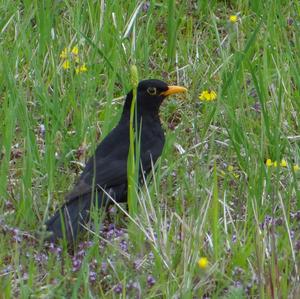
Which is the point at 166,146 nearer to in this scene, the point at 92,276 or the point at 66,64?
the point at 66,64

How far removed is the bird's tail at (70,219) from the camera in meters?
5.00

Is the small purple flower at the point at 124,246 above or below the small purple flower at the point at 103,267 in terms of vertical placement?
below

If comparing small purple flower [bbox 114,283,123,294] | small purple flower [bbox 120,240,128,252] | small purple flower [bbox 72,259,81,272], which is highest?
small purple flower [bbox 114,283,123,294]

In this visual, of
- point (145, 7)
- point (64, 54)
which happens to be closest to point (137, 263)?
point (64, 54)

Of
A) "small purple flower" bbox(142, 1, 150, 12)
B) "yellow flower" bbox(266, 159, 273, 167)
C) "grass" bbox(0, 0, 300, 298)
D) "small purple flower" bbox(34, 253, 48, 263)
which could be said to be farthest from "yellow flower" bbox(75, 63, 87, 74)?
"small purple flower" bbox(34, 253, 48, 263)

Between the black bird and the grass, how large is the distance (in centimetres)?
9

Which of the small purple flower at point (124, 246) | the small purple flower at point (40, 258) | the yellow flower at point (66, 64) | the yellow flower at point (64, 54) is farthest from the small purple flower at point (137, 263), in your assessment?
the yellow flower at point (64, 54)

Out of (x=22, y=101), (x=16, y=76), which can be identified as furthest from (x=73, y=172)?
(x=16, y=76)

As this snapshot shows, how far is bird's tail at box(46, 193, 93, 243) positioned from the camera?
5.00m

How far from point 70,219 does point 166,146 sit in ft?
3.22

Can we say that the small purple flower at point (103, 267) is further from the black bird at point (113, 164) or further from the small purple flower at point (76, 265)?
the black bird at point (113, 164)

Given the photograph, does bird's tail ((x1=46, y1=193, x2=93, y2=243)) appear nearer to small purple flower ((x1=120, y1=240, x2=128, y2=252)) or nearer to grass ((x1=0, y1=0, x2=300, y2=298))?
grass ((x1=0, y1=0, x2=300, y2=298))

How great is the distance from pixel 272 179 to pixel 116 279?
139 cm

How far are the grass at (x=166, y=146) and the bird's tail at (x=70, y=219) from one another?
0.08m
